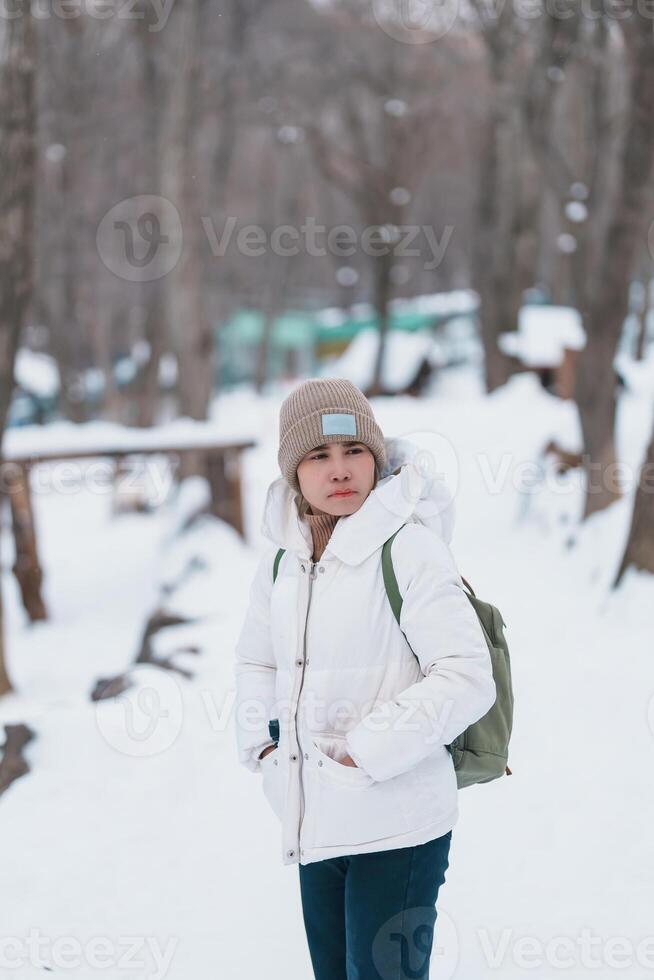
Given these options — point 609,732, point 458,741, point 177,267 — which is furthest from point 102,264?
point 458,741

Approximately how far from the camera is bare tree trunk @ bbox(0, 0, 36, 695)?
16.7 ft

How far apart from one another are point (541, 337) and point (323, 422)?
14.3 m

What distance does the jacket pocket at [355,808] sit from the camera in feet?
5.73

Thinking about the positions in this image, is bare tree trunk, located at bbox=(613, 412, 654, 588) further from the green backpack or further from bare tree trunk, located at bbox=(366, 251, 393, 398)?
bare tree trunk, located at bbox=(366, 251, 393, 398)

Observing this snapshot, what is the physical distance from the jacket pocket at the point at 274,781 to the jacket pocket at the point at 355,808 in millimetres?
101

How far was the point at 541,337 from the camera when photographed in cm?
1561

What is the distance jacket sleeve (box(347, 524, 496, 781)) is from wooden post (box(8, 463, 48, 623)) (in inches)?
254

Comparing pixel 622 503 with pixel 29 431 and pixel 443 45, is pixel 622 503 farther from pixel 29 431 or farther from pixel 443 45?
pixel 443 45

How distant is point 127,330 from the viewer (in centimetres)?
2916

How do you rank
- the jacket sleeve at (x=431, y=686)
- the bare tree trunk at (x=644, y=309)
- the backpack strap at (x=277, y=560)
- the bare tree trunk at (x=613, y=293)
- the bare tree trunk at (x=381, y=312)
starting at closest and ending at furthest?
the jacket sleeve at (x=431, y=686) → the backpack strap at (x=277, y=560) → the bare tree trunk at (x=613, y=293) → the bare tree trunk at (x=644, y=309) → the bare tree trunk at (x=381, y=312)

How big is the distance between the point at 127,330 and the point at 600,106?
21.6 m
